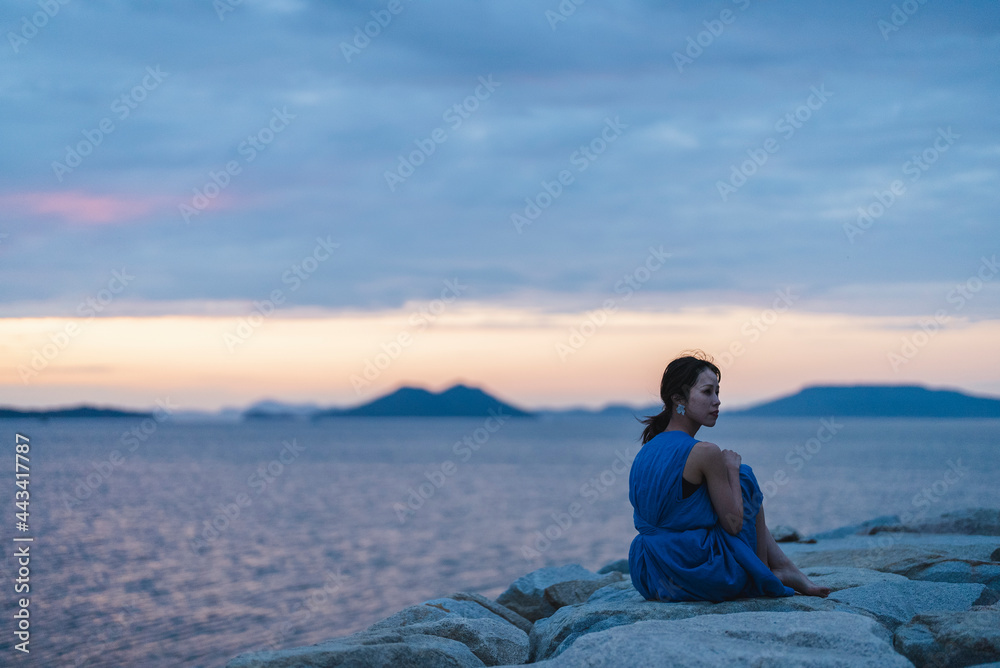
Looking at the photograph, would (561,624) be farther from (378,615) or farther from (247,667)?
(378,615)

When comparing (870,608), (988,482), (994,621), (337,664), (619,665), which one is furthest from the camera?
(988,482)

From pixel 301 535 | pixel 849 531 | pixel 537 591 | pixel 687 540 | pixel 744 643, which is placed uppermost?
pixel 687 540

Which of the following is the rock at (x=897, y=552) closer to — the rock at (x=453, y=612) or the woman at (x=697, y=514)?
the woman at (x=697, y=514)

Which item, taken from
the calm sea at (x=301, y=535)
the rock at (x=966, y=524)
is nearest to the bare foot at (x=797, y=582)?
the rock at (x=966, y=524)

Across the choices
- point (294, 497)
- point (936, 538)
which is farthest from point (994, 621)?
point (294, 497)

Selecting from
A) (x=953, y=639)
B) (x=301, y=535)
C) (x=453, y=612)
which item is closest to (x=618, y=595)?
(x=953, y=639)

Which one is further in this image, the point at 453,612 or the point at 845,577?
the point at 453,612

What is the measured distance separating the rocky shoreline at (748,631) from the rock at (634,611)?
10 mm

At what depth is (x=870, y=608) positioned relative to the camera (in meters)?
6.79

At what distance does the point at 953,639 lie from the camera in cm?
559

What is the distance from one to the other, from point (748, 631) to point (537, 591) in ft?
22.3

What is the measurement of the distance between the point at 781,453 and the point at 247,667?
364 feet

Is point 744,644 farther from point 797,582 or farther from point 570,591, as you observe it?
point 570,591

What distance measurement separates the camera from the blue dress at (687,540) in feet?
21.5
